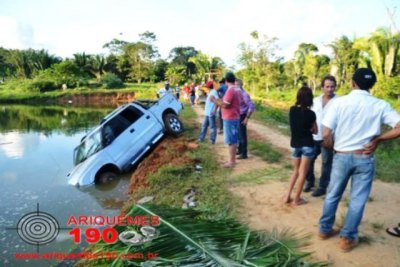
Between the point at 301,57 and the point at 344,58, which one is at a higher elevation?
the point at 301,57

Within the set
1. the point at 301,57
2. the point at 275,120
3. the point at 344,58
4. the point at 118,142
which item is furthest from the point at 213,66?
the point at 118,142

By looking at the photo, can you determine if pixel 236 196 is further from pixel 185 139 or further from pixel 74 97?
pixel 74 97

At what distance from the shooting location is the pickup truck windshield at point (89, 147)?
9.20 m

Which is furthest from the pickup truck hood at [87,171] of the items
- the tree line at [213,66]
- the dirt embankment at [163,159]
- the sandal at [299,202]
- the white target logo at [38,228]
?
the tree line at [213,66]

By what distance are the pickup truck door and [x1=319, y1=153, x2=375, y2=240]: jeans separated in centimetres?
648

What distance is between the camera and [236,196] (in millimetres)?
5840

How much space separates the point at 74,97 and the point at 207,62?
57.8 ft

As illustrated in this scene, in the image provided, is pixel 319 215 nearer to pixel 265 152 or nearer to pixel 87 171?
pixel 265 152

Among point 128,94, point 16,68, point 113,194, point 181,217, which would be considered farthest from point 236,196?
point 16,68

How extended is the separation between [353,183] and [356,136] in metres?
0.52

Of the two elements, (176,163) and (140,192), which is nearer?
(140,192)

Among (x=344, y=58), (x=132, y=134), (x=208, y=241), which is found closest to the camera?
(x=208, y=241)

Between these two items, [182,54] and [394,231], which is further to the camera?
[182,54]

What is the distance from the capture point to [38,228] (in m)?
6.12
